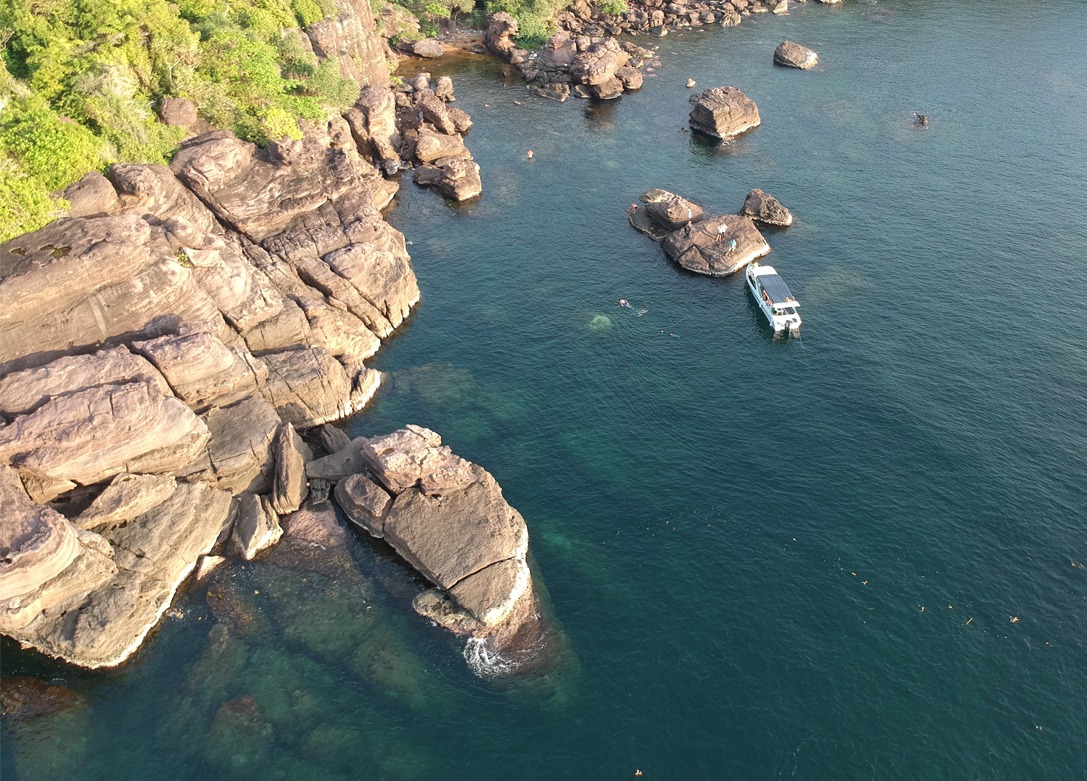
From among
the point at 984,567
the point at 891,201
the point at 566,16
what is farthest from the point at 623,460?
the point at 566,16

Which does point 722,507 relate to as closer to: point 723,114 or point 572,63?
point 723,114

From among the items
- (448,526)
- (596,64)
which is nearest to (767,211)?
(596,64)

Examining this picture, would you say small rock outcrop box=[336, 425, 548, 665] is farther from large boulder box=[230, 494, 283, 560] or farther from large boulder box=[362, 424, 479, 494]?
large boulder box=[230, 494, 283, 560]

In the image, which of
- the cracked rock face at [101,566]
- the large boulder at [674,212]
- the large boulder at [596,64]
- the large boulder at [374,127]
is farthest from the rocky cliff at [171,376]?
the large boulder at [596,64]

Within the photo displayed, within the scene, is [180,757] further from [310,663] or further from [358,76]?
[358,76]

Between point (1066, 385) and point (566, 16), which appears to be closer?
point (1066, 385)

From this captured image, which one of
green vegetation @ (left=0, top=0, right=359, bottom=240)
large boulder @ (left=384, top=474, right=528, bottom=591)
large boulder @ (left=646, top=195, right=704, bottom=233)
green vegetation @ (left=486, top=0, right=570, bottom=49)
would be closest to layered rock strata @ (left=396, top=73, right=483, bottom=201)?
green vegetation @ (left=0, top=0, right=359, bottom=240)
